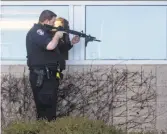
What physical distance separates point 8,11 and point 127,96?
1998 mm

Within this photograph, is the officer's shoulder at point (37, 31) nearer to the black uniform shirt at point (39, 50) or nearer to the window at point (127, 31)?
the black uniform shirt at point (39, 50)

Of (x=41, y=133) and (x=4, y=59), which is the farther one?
(x=4, y=59)

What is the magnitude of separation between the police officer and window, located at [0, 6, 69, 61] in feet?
1.93

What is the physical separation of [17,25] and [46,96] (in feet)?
4.33

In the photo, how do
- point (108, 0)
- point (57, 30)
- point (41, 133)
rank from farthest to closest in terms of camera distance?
1. point (108, 0)
2. point (57, 30)
3. point (41, 133)

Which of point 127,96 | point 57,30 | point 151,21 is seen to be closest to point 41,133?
point 57,30

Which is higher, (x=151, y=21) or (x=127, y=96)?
(x=151, y=21)

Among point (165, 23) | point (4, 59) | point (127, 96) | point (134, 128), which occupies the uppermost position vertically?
point (165, 23)

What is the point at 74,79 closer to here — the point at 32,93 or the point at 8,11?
the point at 32,93

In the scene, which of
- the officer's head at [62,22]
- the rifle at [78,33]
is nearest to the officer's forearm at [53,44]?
the rifle at [78,33]

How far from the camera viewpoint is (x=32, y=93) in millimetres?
7105

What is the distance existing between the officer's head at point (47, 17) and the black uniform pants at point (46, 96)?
2.17 feet

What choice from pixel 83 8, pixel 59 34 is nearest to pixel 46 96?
pixel 59 34

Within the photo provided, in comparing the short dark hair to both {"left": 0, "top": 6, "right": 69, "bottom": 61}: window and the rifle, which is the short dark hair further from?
{"left": 0, "top": 6, "right": 69, "bottom": 61}: window
